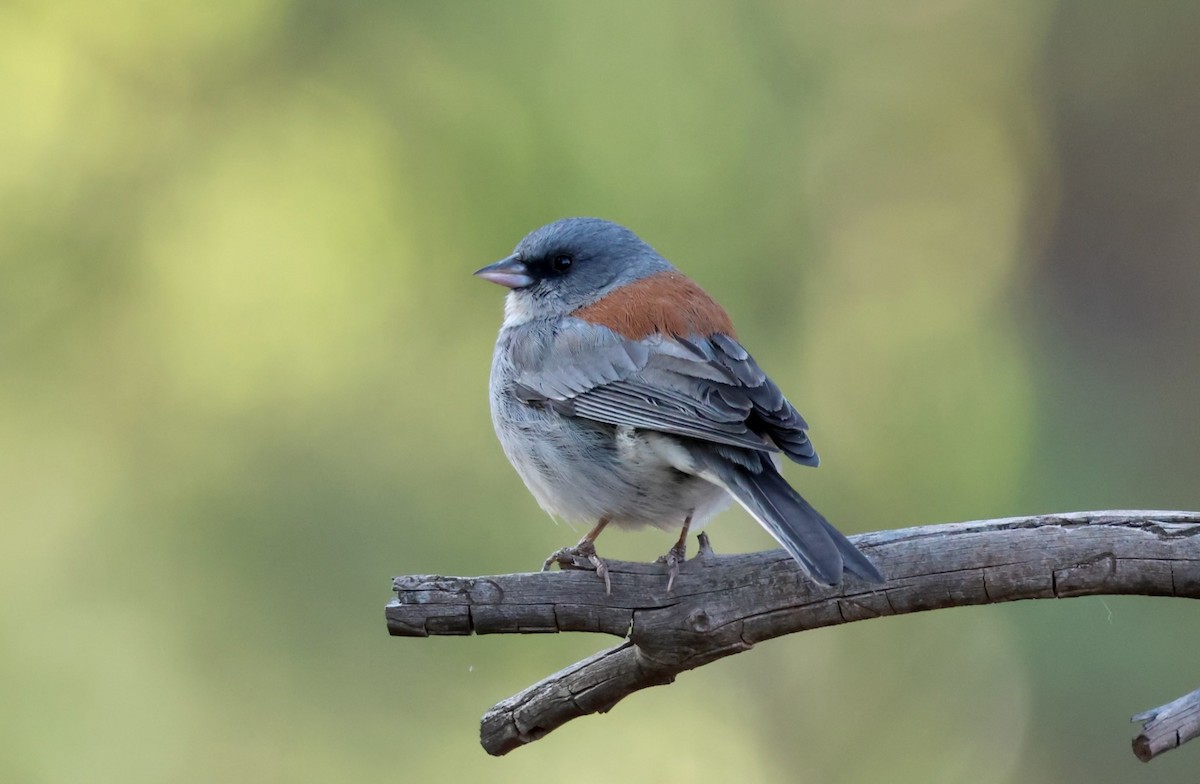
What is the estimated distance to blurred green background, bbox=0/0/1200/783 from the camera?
5.18 metres

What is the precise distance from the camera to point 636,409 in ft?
10.5

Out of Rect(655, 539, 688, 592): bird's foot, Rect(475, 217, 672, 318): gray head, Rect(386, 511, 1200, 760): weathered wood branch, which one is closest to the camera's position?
Rect(386, 511, 1200, 760): weathered wood branch

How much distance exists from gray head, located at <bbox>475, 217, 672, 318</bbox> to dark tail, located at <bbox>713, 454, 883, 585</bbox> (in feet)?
3.75

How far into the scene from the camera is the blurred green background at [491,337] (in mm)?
5180

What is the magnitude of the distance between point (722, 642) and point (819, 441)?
300 cm

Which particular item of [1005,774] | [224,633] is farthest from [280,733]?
[1005,774]

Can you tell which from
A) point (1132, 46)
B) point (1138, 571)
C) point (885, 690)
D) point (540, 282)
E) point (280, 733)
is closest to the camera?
point (1138, 571)

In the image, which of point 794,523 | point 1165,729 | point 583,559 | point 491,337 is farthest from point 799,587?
point 491,337

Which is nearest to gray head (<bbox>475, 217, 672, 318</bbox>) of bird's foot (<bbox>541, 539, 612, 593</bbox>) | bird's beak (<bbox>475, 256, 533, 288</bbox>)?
bird's beak (<bbox>475, 256, 533, 288</bbox>)

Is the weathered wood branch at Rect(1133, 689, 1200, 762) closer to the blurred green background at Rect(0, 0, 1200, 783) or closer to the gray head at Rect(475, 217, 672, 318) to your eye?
the gray head at Rect(475, 217, 672, 318)

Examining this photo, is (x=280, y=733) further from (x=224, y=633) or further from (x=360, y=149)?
(x=360, y=149)

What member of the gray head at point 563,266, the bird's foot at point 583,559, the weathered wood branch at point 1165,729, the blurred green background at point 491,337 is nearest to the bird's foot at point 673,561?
the bird's foot at point 583,559

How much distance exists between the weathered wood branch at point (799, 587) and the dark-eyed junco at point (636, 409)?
Result: 0.10 metres

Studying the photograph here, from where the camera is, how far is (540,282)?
13.2 feet
